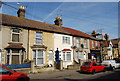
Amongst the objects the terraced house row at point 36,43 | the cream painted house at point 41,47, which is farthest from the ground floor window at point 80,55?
the cream painted house at point 41,47

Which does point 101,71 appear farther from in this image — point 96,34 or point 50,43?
point 96,34

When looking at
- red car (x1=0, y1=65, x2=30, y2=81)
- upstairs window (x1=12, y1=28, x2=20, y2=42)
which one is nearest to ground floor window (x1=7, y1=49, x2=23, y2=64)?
upstairs window (x1=12, y1=28, x2=20, y2=42)

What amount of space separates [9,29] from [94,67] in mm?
12441

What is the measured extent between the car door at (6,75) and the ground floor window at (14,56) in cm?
914

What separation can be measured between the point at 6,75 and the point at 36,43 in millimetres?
11926

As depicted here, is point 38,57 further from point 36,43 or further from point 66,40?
point 66,40

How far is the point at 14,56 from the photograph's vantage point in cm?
1631

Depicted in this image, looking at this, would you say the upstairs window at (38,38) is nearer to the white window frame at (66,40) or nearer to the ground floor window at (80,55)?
the white window frame at (66,40)

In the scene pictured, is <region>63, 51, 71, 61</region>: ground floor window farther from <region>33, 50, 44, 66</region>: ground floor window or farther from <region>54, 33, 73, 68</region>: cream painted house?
<region>33, 50, 44, 66</region>: ground floor window

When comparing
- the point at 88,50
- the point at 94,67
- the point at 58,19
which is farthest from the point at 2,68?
the point at 88,50

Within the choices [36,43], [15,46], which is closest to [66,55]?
[36,43]

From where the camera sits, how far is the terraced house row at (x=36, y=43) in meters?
16.0

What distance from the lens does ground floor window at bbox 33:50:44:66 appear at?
18.2 metres

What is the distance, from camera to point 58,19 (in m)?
26.4
